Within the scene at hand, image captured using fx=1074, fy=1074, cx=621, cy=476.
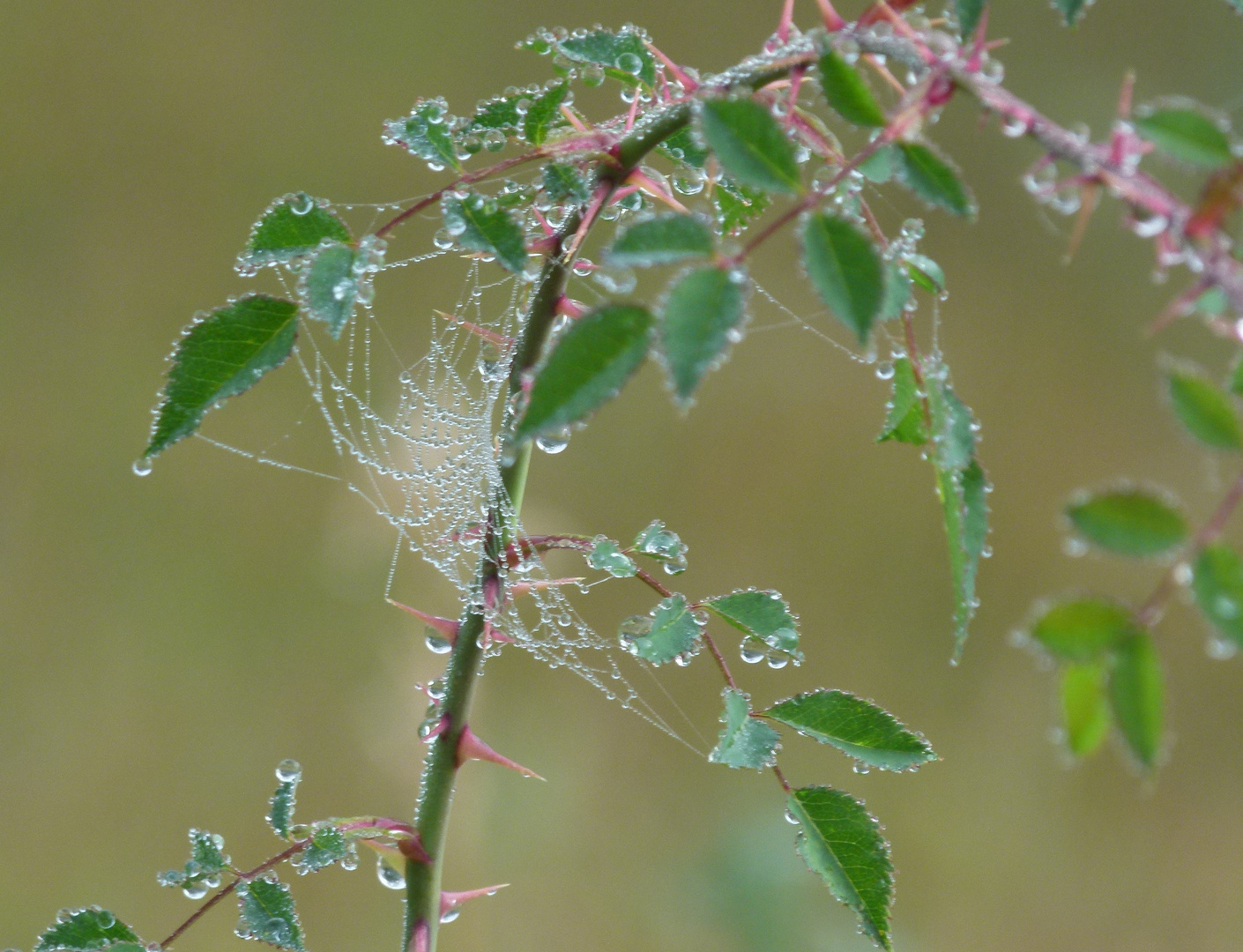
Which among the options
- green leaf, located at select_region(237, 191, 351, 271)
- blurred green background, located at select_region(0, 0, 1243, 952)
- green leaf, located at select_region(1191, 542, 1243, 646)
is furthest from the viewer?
blurred green background, located at select_region(0, 0, 1243, 952)

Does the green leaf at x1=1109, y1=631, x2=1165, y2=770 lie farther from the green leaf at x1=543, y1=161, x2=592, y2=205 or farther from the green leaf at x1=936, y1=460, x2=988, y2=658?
the green leaf at x1=543, y1=161, x2=592, y2=205

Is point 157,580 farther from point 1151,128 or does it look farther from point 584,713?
point 1151,128

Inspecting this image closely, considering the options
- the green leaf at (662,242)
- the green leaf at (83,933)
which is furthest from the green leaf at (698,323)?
the green leaf at (83,933)

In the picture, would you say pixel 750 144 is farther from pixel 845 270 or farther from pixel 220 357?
pixel 220 357

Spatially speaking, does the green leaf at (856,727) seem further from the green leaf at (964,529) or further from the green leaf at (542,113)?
the green leaf at (542,113)

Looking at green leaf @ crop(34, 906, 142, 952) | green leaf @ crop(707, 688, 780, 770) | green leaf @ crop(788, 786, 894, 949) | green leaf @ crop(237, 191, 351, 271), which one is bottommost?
green leaf @ crop(34, 906, 142, 952)

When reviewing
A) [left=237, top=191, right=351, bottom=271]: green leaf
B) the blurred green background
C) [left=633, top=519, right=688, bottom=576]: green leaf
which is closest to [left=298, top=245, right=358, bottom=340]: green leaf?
[left=237, top=191, right=351, bottom=271]: green leaf

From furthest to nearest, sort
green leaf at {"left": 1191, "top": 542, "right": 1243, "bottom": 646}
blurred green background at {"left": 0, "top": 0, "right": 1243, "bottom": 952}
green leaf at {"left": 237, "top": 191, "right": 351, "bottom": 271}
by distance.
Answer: blurred green background at {"left": 0, "top": 0, "right": 1243, "bottom": 952} < green leaf at {"left": 237, "top": 191, "right": 351, "bottom": 271} < green leaf at {"left": 1191, "top": 542, "right": 1243, "bottom": 646}
